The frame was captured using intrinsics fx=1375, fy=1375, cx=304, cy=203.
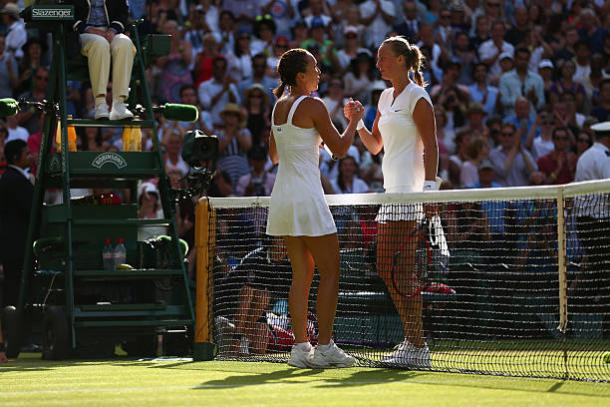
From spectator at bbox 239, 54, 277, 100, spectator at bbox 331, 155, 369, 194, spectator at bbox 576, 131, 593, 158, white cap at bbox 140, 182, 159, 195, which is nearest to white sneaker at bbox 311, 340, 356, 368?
white cap at bbox 140, 182, 159, 195

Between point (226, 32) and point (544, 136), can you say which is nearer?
point (544, 136)

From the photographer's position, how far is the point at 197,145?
1218 cm

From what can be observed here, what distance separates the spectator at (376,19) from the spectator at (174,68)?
11.5 ft

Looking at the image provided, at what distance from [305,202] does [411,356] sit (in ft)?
4.32

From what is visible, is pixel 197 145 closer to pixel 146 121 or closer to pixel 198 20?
pixel 146 121

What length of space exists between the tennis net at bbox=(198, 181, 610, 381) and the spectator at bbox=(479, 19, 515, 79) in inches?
301

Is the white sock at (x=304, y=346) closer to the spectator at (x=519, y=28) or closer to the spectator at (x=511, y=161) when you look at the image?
the spectator at (x=511, y=161)

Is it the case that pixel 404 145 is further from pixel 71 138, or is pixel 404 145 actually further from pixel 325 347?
pixel 71 138

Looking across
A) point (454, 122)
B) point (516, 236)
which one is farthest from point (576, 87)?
point (516, 236)

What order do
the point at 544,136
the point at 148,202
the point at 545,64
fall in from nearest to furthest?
the point at 148,202, the point at 544,136, the point at 545,64

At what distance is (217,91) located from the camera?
18969mm

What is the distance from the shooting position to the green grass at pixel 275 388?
7434mm

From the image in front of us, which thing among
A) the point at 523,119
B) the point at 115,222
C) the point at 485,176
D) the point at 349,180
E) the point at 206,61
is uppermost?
the point at 206,61

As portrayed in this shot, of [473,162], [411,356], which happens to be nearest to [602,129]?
[473,162]
